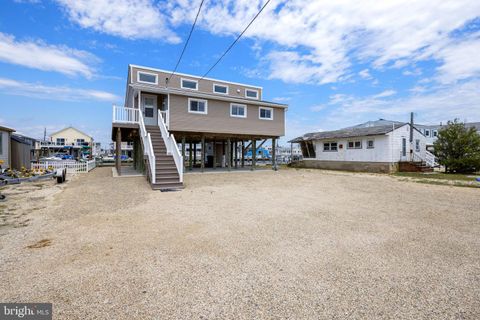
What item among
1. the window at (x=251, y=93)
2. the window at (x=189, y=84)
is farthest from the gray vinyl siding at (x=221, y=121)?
the window at (x=251, y=93)

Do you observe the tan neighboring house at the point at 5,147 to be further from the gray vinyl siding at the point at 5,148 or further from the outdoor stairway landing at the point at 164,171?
the outdoor stairway landing at the point at 164,171

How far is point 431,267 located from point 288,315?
2.46 meters

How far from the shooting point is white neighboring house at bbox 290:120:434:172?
757 inches

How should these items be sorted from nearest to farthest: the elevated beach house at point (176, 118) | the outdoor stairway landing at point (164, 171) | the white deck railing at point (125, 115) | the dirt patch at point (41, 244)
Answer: the dirt patch at point (41, 244) < the outdoor stairway landing at point (164, 171) < the elevated beach house at point (176, 118) < the white deck railing at point (125, 115)

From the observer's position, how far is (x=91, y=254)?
3.50 meters

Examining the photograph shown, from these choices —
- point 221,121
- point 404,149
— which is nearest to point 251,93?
point 221,121

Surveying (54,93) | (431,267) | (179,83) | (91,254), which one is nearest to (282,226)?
(431,267)

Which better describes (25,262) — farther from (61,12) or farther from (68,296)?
(61,12)

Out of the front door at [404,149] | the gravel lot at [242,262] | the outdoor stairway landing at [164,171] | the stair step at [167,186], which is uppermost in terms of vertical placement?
the front door at [404,149]

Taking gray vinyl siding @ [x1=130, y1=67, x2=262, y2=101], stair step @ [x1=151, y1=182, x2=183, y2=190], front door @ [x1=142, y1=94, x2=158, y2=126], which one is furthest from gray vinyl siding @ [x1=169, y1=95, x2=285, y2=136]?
stair step @ [x1=151, y1=182, x2=183, y2=190]

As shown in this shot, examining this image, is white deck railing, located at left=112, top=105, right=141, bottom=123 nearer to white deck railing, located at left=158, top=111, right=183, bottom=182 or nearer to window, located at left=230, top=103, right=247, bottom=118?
white deck railing, located at left=158, top=111, right=183, bottom=182

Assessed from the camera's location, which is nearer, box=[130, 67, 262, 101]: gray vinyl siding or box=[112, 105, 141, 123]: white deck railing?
box=[112, 105, 141, 123]: white deck railing

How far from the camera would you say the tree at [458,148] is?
1731cm

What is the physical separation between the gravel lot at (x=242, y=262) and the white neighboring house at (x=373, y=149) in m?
14.6
